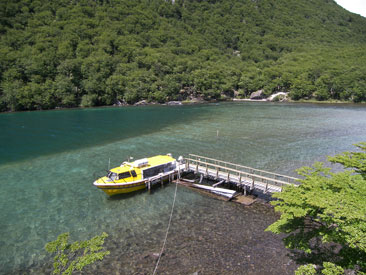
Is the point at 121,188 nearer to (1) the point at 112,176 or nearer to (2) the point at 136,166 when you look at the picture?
(1) the point at 112,176

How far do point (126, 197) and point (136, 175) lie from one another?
3107mm

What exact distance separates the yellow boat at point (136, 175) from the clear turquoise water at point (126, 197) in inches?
55.2

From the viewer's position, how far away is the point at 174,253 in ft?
63.7

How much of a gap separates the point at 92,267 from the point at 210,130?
50600mm

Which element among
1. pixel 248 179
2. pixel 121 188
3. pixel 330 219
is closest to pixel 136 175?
pixel 121 188

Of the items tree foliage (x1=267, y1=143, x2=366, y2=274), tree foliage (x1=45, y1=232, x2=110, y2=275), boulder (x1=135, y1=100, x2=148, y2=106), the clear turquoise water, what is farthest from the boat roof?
boulder (x1=135, y1=100, x2=148, y2=106)

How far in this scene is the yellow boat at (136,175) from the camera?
94.6 ft

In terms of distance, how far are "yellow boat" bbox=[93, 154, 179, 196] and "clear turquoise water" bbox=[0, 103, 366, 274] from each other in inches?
55.2

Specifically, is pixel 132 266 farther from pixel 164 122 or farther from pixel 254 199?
pixel 164 122

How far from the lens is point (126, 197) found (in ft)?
96.8

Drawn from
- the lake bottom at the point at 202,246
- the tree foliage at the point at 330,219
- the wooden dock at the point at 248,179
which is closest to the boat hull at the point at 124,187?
the lake bottom at the point at 202,246

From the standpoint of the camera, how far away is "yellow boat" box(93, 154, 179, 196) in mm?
28844

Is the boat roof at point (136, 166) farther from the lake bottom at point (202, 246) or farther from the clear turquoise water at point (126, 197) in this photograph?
the lake bottom at point (202, 246)

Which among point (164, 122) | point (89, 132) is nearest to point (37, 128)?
point (89, 132)
